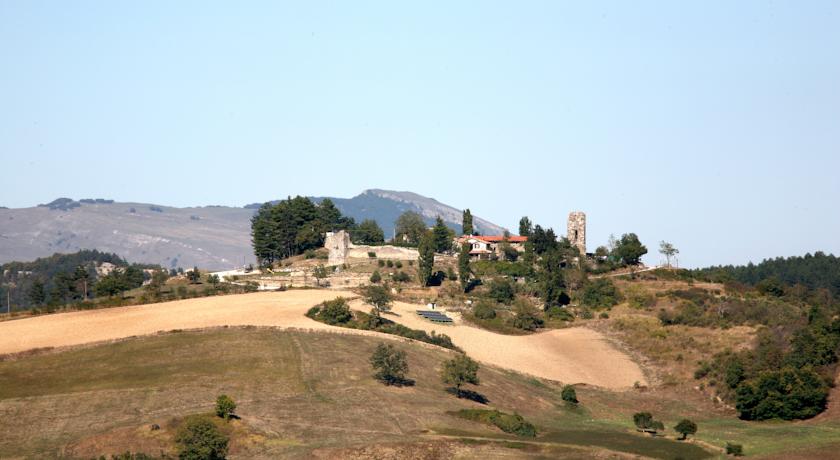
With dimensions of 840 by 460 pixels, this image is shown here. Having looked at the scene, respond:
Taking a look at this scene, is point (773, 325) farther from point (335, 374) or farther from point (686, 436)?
point (335, 374)

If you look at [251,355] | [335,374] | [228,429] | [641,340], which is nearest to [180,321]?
[251,355]

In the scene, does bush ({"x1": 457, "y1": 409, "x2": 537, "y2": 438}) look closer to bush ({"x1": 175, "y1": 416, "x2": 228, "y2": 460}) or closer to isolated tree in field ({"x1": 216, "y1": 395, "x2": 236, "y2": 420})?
isolated tree in field ({"x1": 216, "y1": 395, "x2": 236, "y2": 420})

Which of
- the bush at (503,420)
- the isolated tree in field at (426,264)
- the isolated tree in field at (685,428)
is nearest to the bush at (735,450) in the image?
the isolated tree in field at (685,428)

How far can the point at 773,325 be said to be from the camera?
142m

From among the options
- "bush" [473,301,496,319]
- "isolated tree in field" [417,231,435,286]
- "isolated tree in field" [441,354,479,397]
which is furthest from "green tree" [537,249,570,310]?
"isolated tree in field" [441,354,479,397]

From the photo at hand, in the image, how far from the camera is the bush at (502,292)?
169750mm

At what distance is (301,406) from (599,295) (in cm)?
8126

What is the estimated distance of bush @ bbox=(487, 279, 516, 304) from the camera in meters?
170

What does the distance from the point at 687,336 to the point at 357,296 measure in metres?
45.4

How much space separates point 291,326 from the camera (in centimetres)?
13125

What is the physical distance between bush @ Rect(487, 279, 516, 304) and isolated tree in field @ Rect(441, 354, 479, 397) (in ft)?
191

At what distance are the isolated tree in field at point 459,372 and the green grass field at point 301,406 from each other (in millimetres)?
2232

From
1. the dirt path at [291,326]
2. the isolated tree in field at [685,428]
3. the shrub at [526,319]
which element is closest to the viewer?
the isolated tree in field at [685,428]

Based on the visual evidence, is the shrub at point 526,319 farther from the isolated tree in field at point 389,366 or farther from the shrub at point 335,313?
the isolated tree in field at point 389,366
